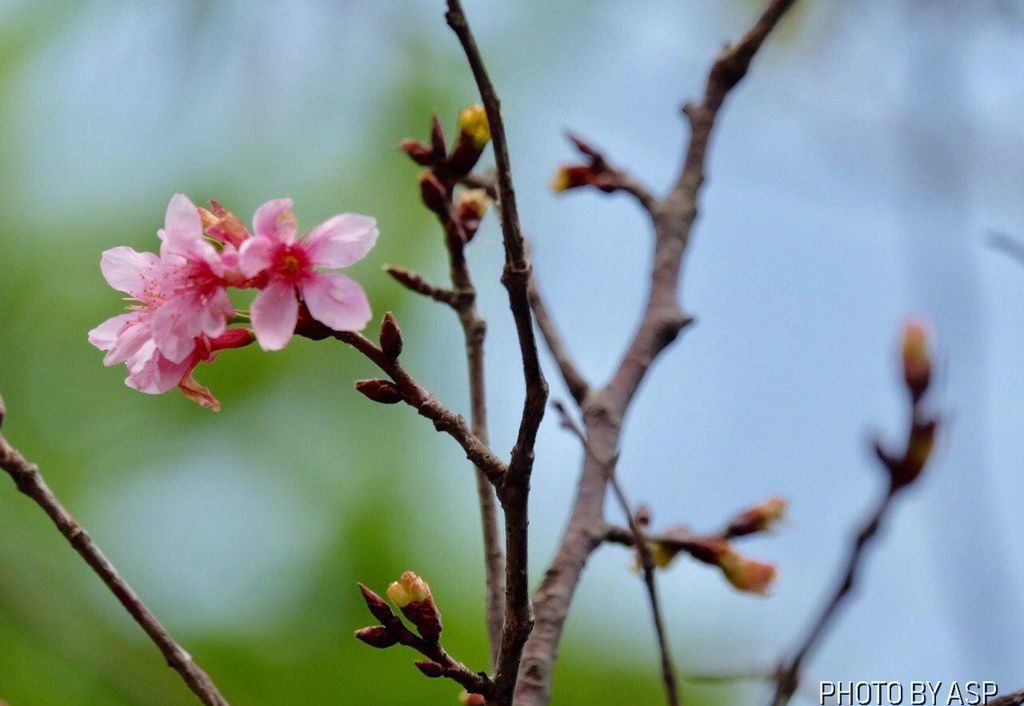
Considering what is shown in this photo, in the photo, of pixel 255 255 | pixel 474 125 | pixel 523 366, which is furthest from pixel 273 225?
pixel 474 125

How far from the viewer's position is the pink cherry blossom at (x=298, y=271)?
0.94 meters

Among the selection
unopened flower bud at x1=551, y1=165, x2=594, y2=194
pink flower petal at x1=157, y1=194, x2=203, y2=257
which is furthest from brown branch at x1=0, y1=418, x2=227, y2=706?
unopened flower bud at x1=551, y1=165, x2=594, y2=194

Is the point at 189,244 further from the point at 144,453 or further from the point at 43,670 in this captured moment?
the point at 144,453

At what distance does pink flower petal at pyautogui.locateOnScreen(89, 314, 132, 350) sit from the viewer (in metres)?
1.07

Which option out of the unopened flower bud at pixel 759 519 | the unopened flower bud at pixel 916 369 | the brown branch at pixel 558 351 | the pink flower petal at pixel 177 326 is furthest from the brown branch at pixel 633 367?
the unopened flower bud at pixel 916 369

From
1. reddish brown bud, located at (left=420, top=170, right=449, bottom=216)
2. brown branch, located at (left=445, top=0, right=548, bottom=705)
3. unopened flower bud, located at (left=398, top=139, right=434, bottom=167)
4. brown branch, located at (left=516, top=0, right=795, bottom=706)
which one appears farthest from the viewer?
unopened flower bud, located at (left=398, top=139, right=434, bottom=167)

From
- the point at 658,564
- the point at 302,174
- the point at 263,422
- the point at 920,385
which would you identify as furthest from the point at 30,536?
the point at 920,385

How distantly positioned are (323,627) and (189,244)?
4.05 metres

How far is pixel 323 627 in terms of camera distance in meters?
4.75

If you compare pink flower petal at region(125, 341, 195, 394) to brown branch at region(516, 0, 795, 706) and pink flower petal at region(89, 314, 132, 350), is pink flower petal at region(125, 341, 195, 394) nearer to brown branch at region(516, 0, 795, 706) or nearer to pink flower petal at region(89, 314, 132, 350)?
pink flower petal at region(89, 314, 132, 350)

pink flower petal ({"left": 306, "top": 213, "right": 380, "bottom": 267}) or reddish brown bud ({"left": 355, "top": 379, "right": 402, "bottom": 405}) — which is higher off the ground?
pink flower petal ({"left": 306, "top": 213, "right": 380, "bottom": 267})

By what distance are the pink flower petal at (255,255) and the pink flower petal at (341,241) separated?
4cm

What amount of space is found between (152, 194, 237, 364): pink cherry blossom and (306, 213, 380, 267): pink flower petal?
76 mm

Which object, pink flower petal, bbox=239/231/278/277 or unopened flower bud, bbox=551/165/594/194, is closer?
pink flower petal, bbox=239/231/278/277
